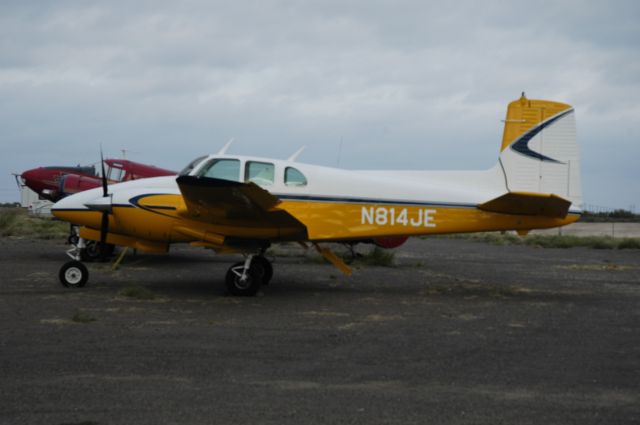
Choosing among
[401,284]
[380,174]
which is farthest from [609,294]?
[380,174]

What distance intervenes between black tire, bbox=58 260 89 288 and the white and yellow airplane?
0.06 ft

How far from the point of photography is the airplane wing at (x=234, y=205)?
34.0 feet

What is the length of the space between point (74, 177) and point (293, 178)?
10.8 metres

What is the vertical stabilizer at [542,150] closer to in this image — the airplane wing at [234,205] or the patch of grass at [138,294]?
the airplane wing at [234,205]

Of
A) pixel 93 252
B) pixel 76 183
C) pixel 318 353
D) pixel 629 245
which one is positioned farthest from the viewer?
pixel 629 245

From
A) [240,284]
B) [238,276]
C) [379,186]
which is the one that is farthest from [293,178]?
[240,284]

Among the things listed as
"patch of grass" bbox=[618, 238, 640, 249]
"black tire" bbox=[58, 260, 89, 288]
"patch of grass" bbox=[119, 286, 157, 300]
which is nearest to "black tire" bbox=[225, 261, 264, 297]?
"patch of grass" bbox=[119, 286, 157, 300]

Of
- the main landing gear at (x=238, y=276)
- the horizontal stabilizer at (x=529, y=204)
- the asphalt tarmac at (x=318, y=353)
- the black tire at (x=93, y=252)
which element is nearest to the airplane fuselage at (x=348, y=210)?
the horizontal stabilizer at (x=529, y=204)

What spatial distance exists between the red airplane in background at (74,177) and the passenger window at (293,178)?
8784mm

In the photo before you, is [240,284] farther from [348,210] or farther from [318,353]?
[318,353]

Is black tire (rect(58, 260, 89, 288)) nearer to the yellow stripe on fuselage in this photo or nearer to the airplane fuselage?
the airplane fuselage

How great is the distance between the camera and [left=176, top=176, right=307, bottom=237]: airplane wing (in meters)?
10.4

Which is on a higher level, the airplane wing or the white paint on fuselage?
the white paint on fuselage

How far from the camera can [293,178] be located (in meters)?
11.9
